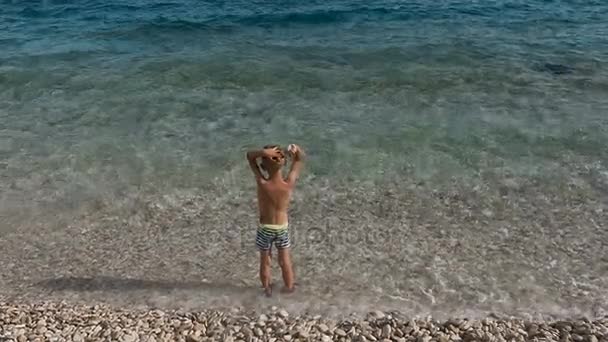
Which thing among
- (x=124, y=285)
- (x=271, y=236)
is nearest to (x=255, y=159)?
(x=271, y=236)

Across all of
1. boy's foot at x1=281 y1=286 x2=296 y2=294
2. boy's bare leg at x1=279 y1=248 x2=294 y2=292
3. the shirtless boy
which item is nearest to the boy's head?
the shirtless boy

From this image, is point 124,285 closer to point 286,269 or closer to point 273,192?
point 286,269

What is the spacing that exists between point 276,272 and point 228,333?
61.0 inches

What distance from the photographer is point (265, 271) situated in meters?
7.98

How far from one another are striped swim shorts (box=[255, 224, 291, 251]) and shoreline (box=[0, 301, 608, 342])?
0.83 metres

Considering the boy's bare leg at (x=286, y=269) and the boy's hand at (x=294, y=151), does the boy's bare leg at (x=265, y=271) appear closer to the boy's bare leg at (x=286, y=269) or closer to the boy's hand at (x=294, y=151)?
the boy's bare leg at (x=286, y=269)

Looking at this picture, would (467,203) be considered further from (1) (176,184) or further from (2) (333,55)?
(2) (333,55)

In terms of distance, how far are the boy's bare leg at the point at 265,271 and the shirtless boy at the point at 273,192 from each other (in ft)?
0.05

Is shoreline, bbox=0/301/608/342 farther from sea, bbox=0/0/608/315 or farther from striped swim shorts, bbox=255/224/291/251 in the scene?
striped swim shorts, bbox=255/224/291/251

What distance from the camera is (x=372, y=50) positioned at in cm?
1864

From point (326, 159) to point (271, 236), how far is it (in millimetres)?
4586

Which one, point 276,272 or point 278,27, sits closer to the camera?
point 276,272

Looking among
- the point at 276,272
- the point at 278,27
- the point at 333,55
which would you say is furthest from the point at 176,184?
the point at 278,27

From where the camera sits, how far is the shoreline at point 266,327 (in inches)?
275
